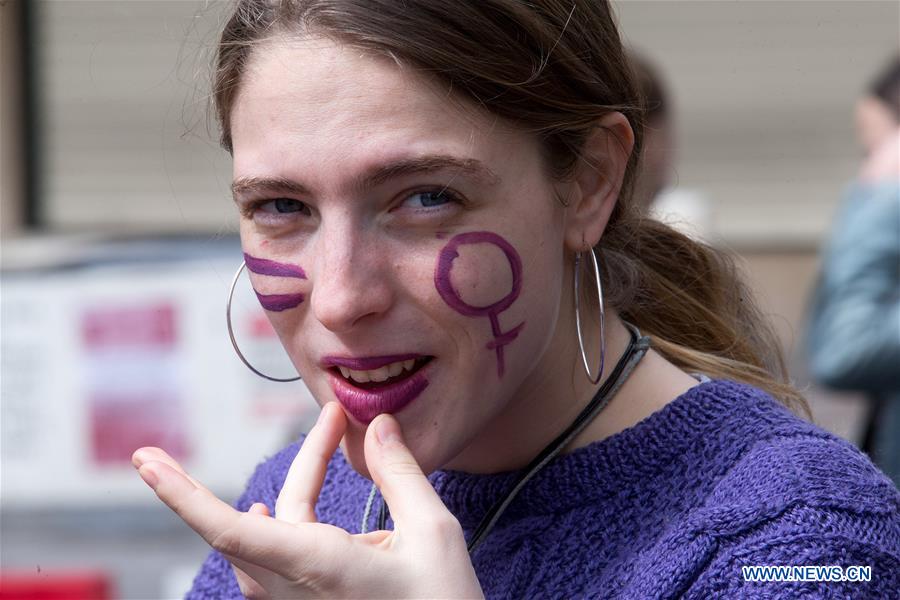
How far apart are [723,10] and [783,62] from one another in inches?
27.7

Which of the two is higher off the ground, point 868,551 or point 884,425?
point 868,551

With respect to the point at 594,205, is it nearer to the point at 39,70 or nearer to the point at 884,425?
the point at 884,425

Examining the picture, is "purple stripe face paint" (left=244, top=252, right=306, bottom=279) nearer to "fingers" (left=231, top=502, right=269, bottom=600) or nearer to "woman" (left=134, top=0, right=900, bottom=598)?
"woman" (left=134, top=0, right=900, bottom=598)

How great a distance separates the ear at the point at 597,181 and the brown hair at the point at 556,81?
23 millimetres

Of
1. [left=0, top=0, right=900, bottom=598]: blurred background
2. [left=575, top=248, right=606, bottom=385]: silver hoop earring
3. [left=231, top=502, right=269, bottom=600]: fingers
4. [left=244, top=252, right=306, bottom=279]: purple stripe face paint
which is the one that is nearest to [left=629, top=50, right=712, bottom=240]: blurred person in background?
[left=0, top=0, right=900, bottom=598]: blurred background

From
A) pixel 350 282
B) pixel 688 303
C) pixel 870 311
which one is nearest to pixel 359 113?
pixel 350 282

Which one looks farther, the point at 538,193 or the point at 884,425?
the point at 884,425

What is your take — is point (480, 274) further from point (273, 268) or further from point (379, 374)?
point (273, 268)

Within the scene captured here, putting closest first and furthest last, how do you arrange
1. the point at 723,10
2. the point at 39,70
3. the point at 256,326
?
the point at 256,326 → the point at 39,70 → the point at 723,10

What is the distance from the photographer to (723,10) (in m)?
6.74

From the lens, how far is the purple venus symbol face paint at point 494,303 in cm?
146

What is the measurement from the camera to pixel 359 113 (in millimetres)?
1422

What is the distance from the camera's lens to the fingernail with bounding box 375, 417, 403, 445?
146 centimetres

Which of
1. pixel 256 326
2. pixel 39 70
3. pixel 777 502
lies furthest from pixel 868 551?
pixel 39 70
